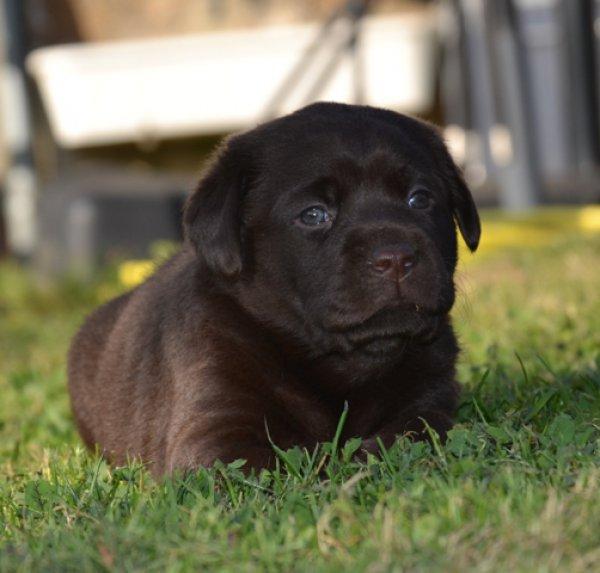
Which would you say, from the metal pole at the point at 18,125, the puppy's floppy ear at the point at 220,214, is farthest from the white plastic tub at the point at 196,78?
the puppy's floppy ear at the point at 220,214

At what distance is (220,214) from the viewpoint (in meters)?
3.50

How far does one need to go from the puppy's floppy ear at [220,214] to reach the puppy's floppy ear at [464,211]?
2.13ft

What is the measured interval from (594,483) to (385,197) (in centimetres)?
120

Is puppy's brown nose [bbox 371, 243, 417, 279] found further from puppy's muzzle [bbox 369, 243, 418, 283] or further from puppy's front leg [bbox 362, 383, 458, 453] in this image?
puppy's front leg [bbox 362, 383, 458, 453]

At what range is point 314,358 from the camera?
3490 mm

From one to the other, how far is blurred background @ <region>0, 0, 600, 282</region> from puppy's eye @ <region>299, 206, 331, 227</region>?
6133 millimetres

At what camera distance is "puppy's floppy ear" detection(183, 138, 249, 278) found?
3.45 meters

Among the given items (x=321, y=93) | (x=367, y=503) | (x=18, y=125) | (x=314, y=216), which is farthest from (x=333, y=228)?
(x=321, y=93)

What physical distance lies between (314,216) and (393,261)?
350 mm

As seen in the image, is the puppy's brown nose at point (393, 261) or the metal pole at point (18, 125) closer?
the puppy's brown nose at point (393, 261)

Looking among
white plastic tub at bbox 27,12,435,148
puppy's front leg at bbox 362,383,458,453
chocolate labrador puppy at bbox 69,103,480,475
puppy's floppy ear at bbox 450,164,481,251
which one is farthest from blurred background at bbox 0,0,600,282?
puppy's front leg at bbox 362,383,458,453

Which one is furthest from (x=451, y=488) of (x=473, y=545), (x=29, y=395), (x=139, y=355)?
(x=29, y=395)

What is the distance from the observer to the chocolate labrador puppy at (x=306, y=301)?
128 inches

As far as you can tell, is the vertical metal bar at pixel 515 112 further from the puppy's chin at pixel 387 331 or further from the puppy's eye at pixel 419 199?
the puppy's chin at pixel 387 331
